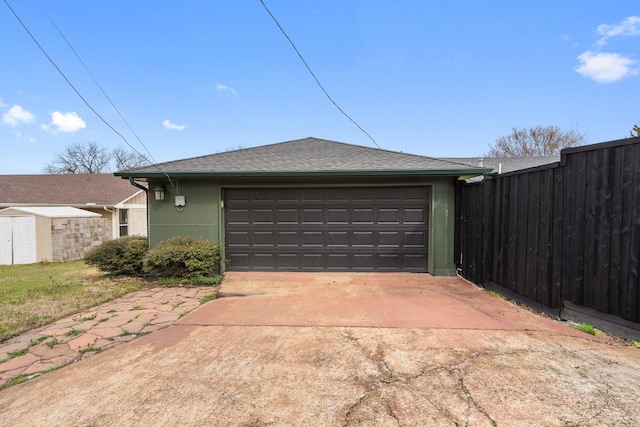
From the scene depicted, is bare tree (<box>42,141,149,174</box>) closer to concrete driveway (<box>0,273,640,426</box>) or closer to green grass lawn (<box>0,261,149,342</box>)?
green grass lawn (<box>0,261,149,342</box>)

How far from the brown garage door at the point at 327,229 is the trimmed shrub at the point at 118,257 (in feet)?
6.29

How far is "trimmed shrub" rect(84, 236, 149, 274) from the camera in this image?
663 cm

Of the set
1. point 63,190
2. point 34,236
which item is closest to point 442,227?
point 34,236

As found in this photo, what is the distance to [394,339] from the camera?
3.24m

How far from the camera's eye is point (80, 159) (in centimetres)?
3216

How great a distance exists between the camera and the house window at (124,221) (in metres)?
14.5

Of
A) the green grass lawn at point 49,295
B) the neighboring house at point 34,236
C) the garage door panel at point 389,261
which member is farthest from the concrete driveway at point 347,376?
the neighboring house at point 34,236

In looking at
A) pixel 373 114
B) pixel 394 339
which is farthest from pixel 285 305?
pixel 373 114

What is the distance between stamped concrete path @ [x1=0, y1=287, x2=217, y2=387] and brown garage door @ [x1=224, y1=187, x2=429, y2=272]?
2110 mm

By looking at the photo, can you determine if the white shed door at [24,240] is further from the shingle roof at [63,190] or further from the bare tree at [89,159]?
the bare tree at [89,159]

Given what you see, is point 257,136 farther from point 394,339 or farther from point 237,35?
point 394,339

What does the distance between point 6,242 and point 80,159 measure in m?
27.4

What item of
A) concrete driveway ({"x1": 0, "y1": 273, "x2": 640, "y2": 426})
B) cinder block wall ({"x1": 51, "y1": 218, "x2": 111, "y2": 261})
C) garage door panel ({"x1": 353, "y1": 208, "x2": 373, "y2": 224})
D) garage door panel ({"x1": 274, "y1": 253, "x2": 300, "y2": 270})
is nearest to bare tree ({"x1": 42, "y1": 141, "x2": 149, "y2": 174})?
cinder block wall ({"x1": 51, "y1": 218, "x2": 111, "y2": 261})

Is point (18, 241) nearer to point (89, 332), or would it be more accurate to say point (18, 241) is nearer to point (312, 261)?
point (89, 332)
